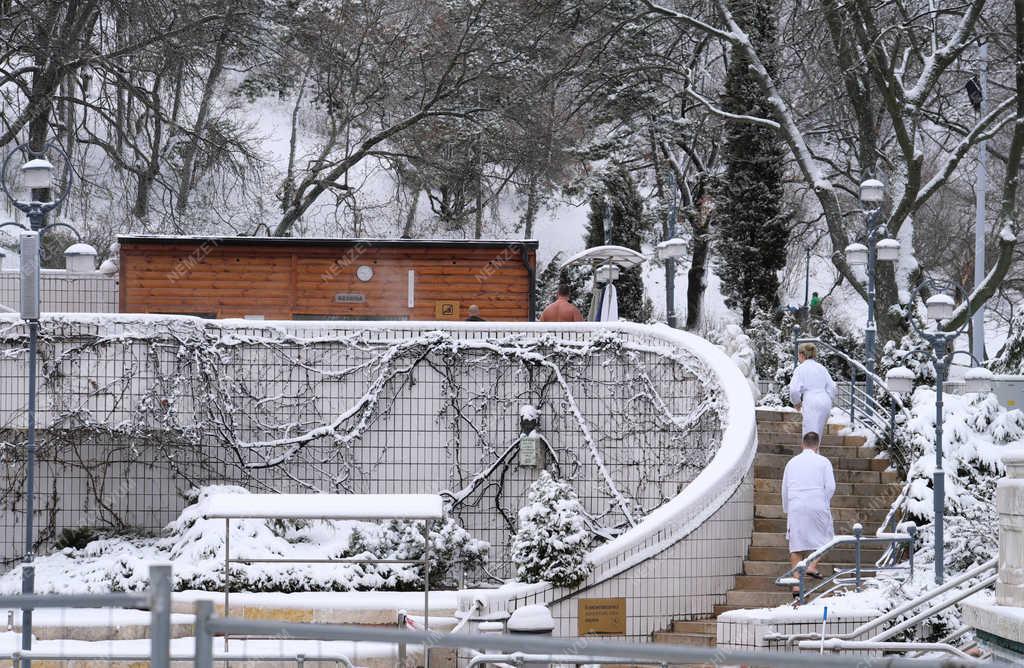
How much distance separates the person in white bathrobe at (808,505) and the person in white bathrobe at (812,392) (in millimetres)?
2268

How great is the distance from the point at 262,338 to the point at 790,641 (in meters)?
8.34

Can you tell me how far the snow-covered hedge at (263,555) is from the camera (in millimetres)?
15031

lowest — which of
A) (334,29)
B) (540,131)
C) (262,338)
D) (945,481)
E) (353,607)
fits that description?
(353,607)

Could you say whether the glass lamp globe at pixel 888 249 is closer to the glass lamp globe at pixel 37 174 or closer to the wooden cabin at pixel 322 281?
the wooden cabin at pixel 322 281

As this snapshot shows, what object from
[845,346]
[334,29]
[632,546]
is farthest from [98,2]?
[632,546]

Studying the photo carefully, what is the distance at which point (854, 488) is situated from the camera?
16562 millimetres

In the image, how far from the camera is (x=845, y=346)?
27062mm

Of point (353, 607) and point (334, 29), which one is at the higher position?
point (334, 29)

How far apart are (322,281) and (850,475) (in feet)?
27.9

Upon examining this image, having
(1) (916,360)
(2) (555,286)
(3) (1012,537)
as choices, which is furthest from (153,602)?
(2) (555,286)

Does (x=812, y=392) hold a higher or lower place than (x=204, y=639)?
higher

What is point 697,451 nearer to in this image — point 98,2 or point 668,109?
point 98,2

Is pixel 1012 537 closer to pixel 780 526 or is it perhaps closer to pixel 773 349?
pixel 780 526

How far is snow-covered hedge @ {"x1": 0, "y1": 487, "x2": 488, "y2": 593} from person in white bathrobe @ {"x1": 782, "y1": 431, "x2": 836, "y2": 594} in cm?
434
